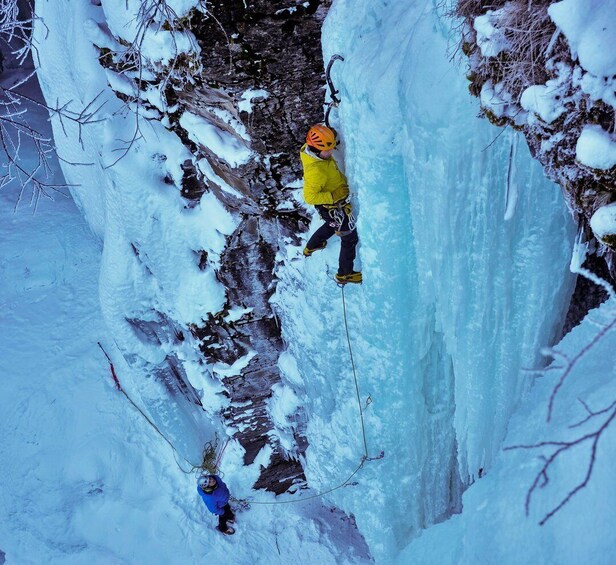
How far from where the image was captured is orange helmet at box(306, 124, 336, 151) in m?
2.97

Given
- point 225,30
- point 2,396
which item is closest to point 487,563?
point 225,30

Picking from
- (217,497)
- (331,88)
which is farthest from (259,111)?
(217,497)

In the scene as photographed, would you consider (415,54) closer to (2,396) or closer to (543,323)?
(543,323)

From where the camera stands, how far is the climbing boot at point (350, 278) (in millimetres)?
3518

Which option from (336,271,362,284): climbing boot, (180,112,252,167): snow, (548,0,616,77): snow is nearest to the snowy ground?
(336,271,362,284): climbing boot

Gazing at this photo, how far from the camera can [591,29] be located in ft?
5.30

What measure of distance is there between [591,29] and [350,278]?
214cm

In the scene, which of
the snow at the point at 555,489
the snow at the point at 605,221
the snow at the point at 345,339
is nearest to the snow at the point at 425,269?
the snow at the point at 345,339

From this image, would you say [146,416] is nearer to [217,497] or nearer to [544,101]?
[217,497]

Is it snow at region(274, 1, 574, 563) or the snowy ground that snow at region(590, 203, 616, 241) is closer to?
snow at region(274, 1, 574, 563)

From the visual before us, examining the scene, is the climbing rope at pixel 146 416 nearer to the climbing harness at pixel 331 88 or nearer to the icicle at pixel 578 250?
the climbing harness at pixel 331 88

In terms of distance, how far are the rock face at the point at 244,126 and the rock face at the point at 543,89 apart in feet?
4.66

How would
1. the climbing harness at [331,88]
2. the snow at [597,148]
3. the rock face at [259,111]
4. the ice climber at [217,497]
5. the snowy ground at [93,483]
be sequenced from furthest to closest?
the snowy ground at [93,483]
the ice climber at [217,497]
the rock face at [259,111]
the climbing harness at [331,88]
the snow at [597,148]

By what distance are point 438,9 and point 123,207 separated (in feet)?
9.89
